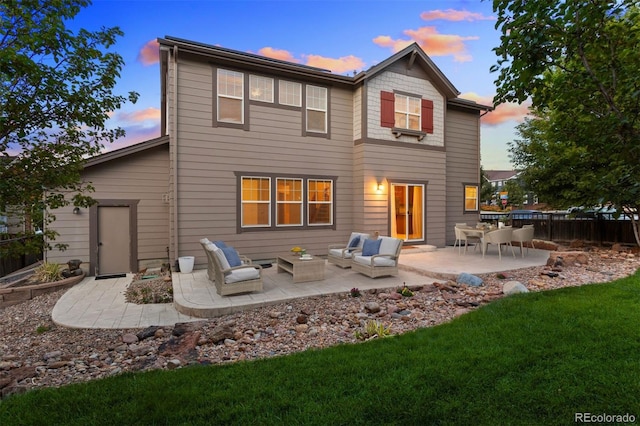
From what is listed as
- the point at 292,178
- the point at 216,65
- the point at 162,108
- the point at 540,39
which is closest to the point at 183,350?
the point at 540,39

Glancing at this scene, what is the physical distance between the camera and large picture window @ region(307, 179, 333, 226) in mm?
9695

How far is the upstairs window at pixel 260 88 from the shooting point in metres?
8.81

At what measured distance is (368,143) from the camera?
9.81m

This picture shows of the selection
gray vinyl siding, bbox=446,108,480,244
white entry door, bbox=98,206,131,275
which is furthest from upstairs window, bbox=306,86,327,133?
white entry door, bbox=98,206,131,275

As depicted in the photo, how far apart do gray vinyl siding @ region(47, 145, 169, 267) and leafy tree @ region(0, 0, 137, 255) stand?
601 cm

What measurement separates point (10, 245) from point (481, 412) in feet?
13.9

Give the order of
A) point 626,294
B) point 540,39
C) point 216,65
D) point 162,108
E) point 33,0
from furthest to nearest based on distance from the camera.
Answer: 1. point 162,108
2. point 216,65
3. point 626,294
4. point 33,0
5. point 540,39

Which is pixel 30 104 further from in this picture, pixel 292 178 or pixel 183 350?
pixel 292 178

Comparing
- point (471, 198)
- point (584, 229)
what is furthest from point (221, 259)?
point (584, 229)

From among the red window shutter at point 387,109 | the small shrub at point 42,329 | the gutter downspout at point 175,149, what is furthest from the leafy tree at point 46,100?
the red window shutter at point 387,109

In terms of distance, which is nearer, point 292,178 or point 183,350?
point 183,350

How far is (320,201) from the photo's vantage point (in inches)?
387

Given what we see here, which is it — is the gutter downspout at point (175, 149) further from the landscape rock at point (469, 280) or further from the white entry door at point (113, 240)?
the landscape rock at point (469, 280)

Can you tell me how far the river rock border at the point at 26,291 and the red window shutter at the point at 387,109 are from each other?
9.46m
